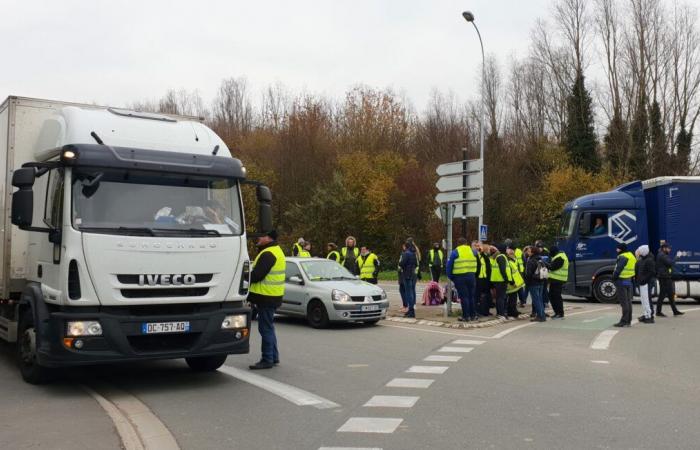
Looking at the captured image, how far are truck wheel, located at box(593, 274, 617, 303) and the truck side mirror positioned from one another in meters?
18.3

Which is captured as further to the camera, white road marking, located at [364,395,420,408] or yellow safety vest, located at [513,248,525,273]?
yellow safety vest, located at [513,248,525,273]

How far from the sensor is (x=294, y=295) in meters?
15.1

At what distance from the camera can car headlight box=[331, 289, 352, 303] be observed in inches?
558

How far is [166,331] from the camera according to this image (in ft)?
25.2

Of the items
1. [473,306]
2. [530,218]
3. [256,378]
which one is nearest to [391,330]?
[473,306]

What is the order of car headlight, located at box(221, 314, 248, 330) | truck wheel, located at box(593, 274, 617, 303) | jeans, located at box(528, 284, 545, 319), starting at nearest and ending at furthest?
car headlight, located at box(221, 314, 248, 330) → jeans, located at box(528, 284, 545, 319) → truck wheel, located at box(593, 274, 617, 303)

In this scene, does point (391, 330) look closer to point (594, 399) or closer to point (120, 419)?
point (594, 399)

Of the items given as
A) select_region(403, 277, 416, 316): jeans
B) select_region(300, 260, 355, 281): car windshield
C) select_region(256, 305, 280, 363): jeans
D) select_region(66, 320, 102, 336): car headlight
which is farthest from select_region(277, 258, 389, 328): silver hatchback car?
select_region(66, 320, 102, 336): car headlight

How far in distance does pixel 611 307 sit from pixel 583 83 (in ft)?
95.3

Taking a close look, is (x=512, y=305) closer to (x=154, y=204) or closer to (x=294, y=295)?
(x=294, y=295)

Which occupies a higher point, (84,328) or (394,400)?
(84,328)

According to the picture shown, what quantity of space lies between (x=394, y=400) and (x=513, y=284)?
9482mm

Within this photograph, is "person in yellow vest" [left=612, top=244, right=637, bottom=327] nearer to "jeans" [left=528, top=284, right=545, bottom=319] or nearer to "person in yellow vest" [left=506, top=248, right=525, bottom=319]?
"jeans" [left=528, top=284, right=545, bottom=319]

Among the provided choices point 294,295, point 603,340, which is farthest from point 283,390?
point 603,340
